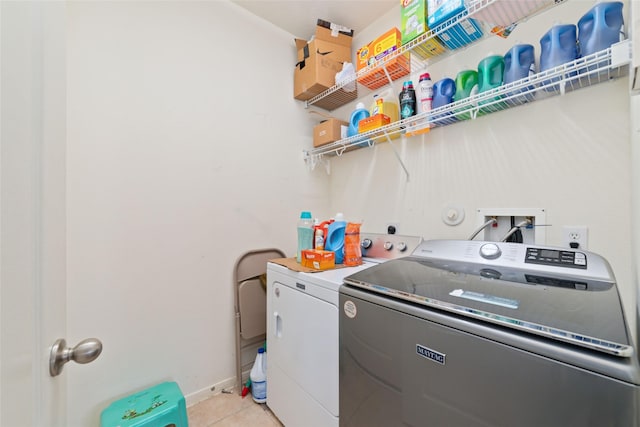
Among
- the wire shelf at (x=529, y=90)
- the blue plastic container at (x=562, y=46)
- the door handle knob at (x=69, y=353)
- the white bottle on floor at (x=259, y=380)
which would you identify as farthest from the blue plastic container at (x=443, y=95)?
the white bottle on floor at (x=259, y=380)

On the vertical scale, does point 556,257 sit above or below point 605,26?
below

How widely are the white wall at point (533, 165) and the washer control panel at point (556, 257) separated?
0.19 metres

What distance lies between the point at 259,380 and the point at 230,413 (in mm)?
229

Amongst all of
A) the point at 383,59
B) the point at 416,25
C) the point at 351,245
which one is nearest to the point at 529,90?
the point at 416,25

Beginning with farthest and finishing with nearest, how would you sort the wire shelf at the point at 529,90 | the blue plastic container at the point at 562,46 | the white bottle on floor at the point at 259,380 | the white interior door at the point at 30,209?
the white bottle on floor at the point at 259,380, the blue plastic container at the point at 562,46, the wire shelf at the point at 529,90, the white interior door at the point at 30,209

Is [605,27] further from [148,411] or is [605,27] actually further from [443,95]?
[148,411]

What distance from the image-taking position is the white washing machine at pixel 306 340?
3.58ft

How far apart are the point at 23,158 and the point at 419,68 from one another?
1875mm

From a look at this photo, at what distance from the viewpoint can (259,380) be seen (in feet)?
5.39

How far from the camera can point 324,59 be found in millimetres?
1875

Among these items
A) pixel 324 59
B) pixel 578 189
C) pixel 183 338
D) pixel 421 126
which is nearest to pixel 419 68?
pixel 421 126

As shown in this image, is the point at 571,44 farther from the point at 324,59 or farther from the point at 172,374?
the point at 172,374

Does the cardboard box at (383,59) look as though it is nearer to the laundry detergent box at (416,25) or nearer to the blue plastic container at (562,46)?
the laundry detergent box at (416,25)

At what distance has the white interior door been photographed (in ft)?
1.18
